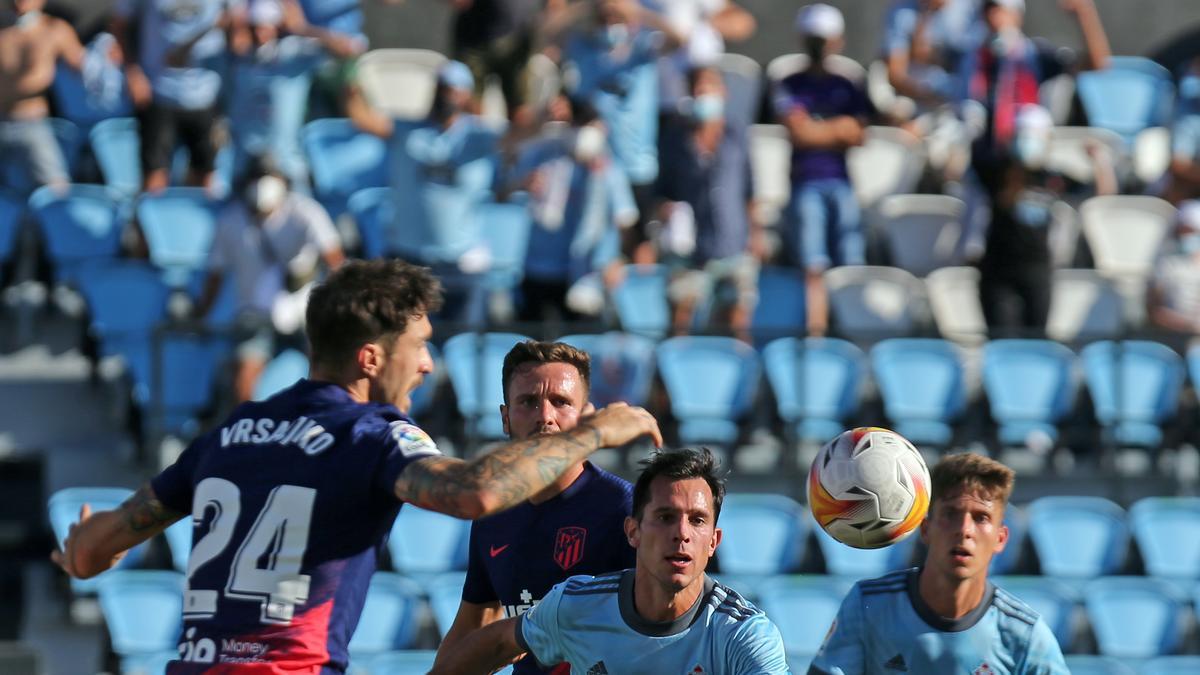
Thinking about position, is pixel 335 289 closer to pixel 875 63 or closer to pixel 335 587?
pixel 335 587

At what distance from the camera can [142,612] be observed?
10.5m

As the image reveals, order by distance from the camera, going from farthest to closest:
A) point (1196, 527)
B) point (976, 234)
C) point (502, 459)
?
point (976, 234) → point (1196, 527) → point (502, 459)

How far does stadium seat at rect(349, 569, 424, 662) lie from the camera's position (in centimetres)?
1031

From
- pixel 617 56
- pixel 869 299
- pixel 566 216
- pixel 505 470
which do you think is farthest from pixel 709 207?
pixel 505 470

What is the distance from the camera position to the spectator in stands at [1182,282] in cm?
1230

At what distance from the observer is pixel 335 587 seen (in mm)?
4844

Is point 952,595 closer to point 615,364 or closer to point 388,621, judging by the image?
point 388,621

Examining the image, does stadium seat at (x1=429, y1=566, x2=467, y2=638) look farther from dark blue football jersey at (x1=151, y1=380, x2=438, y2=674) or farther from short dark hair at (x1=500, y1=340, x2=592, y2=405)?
dark blue football jersey at (x1=151, y1=380, x2=438, y2=674)

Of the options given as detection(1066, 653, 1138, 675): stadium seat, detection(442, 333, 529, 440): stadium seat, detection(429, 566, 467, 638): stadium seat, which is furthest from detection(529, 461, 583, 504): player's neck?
detection(442, 333, 529, 440): stadium seat

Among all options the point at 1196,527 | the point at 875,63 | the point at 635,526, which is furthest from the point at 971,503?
the point at 875,63

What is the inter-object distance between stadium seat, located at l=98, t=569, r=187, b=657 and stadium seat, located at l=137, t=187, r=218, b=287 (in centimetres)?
286

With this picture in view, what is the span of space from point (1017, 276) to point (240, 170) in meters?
5.18

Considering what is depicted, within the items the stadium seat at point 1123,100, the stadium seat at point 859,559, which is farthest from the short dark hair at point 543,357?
the stadium seat at point 1123,100

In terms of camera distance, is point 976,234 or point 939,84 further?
point 939,84
